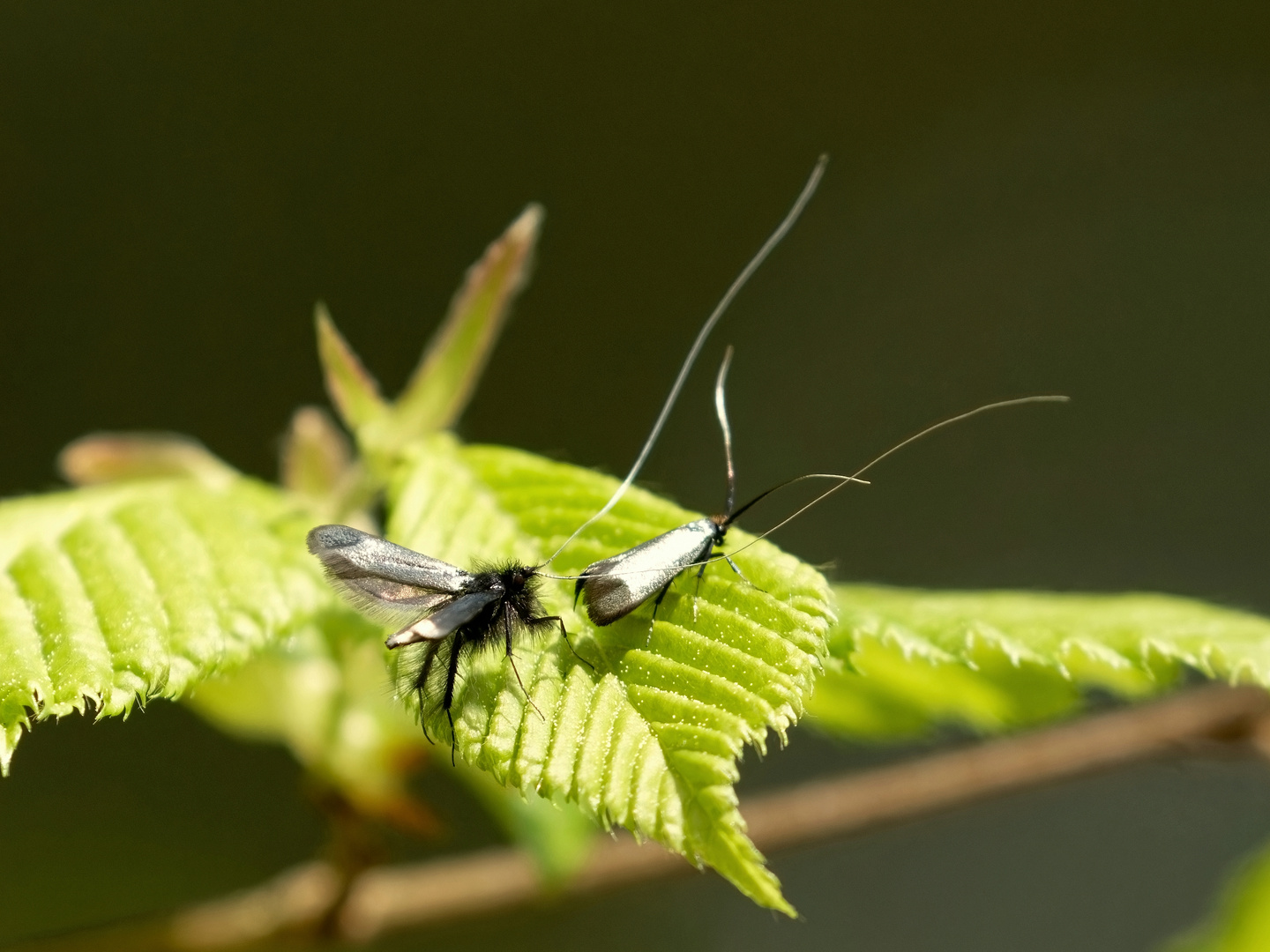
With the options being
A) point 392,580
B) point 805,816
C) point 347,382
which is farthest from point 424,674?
point 805,816

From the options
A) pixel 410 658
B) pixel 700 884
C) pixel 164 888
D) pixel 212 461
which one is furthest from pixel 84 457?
pixel 700 884

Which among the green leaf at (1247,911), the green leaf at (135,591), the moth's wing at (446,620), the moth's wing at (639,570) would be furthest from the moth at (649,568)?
the green leaf at (1247,911)

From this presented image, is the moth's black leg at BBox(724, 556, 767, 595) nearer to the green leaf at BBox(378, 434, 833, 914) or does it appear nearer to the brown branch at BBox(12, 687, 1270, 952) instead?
the green leaf at BBox(378, 434, 833, 914)

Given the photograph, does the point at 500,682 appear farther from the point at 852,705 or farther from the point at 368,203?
the point at 368,203

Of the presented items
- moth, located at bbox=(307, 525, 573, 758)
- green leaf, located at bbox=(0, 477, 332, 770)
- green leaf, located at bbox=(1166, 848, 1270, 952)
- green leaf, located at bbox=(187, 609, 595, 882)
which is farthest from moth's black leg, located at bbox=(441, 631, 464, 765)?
green leaf, located at bbox=(1166, 848, 1270, 952)

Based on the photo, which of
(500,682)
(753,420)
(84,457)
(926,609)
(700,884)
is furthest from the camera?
(753,420)

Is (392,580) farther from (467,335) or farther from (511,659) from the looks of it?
(467,335)

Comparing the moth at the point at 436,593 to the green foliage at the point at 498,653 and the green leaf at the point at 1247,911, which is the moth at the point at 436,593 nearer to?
the green foliage at the point at 498,653
